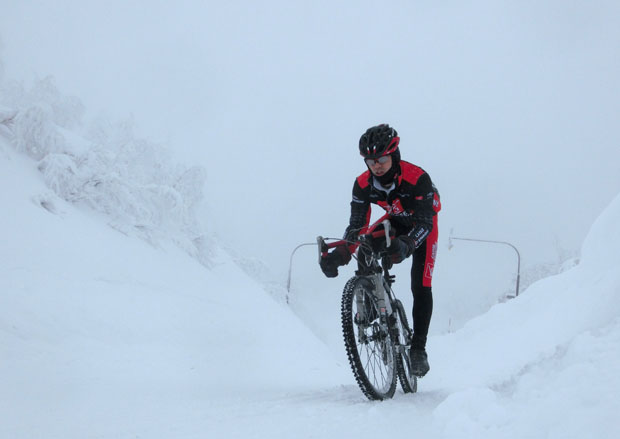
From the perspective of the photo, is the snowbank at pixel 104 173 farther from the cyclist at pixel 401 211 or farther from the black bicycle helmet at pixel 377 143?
the black bicycle helmet at pixel 377 143

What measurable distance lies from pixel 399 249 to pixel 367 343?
0.84 m

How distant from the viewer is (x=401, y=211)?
427 cm

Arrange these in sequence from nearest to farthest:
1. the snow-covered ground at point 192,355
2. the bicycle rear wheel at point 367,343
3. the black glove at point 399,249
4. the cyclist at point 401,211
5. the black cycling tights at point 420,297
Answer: the snow-covered ground at point 192,355 < the bicycle rear wheel at point 367,343 < the black glove at point 399,249 < the cyclist at point 401,211 < the black cycling tights at point 420,297

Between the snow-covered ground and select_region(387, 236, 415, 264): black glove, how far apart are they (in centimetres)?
112

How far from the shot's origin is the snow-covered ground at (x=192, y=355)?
228 cm

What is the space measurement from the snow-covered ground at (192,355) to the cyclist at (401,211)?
2.59 feet

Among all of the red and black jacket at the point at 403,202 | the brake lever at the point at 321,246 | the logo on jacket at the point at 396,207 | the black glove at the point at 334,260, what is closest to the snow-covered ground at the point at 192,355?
the black glove at the point at 334,260

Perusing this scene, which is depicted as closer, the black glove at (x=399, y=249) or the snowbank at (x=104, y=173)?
the black glove at (x=399, y=249)

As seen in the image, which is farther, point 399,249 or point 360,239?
point 360,239

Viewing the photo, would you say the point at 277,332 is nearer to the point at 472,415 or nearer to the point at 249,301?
the point at 249,301

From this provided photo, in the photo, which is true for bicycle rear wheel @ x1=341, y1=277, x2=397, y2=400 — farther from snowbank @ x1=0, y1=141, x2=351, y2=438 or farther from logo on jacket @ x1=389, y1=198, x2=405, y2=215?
snowbank @ x1=0, y1=141, x2=351, y2=438

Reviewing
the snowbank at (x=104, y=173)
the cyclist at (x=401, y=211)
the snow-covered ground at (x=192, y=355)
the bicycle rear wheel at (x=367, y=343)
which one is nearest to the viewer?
the snow-covered ground at (x=192, y=355)

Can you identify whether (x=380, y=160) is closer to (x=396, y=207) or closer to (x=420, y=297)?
(x=396, y=207)

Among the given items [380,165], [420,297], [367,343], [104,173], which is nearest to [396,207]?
[380,165]
